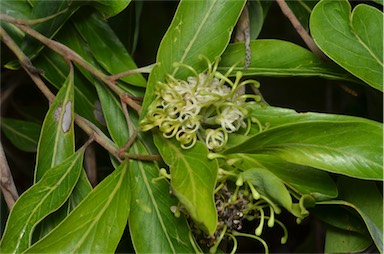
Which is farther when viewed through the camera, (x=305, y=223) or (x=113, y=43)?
(x=305, y=223)

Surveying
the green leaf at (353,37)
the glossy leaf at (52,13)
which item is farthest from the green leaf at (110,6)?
the green leaf at (353,37)

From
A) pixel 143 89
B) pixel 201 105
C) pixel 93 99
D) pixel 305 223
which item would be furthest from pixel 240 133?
pixel 305 223

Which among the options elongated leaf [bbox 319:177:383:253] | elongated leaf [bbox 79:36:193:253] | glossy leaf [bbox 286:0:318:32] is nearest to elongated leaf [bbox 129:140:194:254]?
elongated leaf [bbox 79:36:193:253]

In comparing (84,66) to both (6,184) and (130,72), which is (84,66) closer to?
(130,72)

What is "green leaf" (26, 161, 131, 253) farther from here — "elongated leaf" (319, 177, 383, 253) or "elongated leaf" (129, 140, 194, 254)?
"elongated leaf" (319, 177, 383, 253)

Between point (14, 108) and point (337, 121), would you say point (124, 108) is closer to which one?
point (337, 121)

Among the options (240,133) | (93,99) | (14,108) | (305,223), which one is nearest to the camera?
(240,133)
